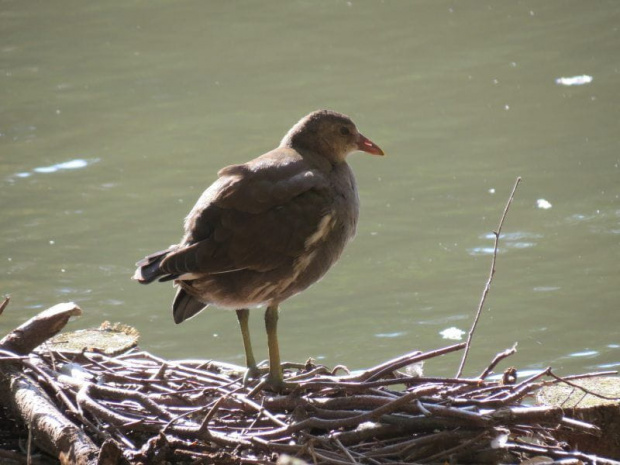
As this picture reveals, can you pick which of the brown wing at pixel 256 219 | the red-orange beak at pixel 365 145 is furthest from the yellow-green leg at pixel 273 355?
the red-orange beak at pixel 365 145

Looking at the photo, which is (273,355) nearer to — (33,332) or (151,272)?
(151,272)

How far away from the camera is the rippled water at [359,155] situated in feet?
28.9

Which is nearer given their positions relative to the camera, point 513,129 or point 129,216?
point 129,216

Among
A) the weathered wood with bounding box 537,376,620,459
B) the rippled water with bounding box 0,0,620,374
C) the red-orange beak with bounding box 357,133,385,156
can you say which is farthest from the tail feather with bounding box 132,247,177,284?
the rippled water with bounding box 0,0,620,374

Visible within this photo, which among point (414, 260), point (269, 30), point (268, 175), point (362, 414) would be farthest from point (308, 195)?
point (269, 30)

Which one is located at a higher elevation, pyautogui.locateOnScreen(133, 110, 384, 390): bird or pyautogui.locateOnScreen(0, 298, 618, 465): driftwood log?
pyautogui.locateOnScreen(133, 110, 384, 390): bird

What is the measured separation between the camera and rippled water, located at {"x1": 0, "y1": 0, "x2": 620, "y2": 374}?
8.80 metres

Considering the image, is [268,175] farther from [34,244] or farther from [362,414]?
[34,244]

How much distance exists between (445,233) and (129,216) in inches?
119

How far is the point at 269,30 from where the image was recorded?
15.0m

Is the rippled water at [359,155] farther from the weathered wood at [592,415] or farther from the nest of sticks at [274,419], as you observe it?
the nest of sticks at [274,419]

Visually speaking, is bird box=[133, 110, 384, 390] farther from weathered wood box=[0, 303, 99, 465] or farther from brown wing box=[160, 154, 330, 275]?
weathered wood box=[0, 303, 99, 465]

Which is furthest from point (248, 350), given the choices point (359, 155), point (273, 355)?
point (359, 155)

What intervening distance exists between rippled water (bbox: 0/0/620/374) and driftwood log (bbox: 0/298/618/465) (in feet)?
12.2
